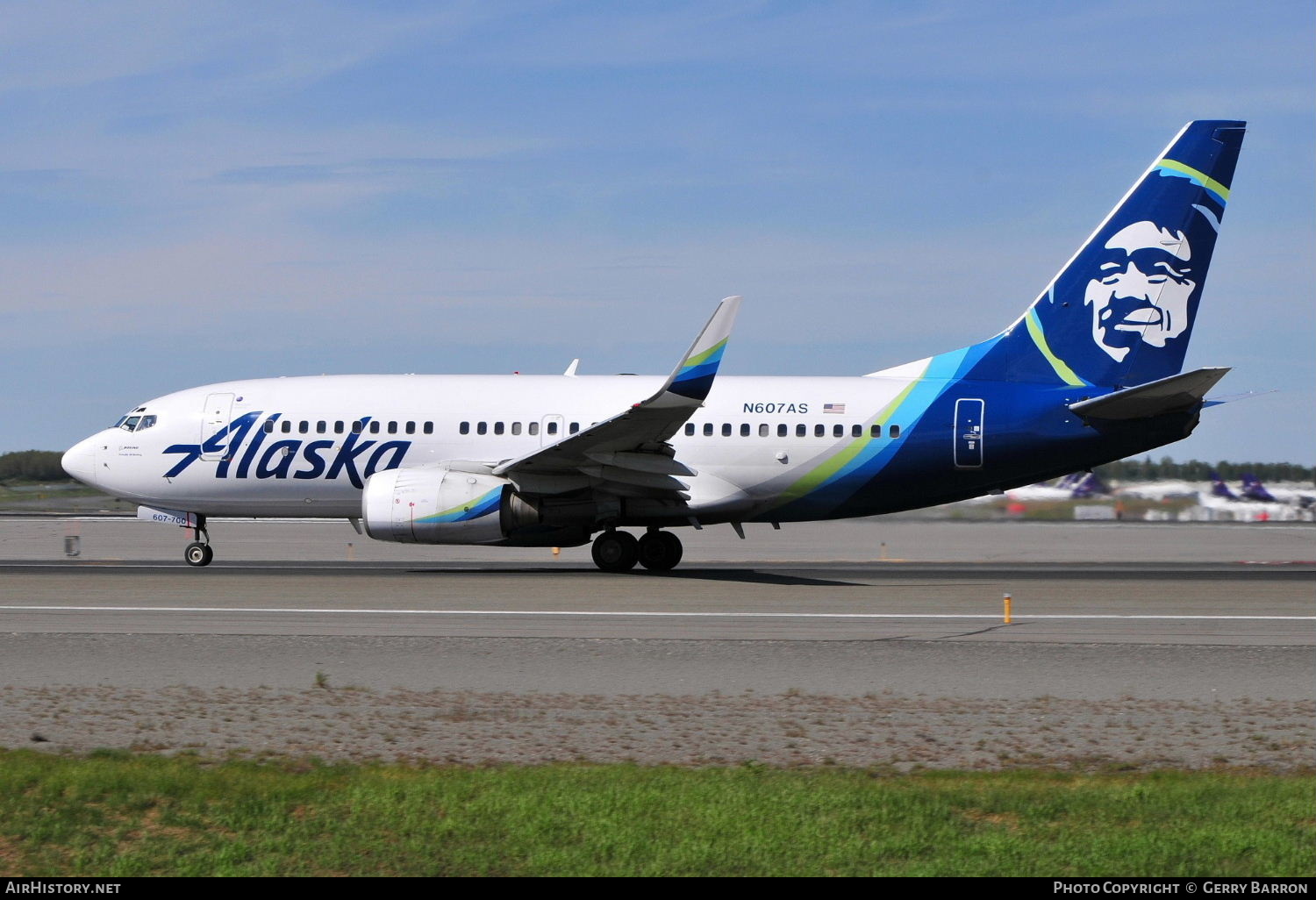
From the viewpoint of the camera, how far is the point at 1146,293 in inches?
1012

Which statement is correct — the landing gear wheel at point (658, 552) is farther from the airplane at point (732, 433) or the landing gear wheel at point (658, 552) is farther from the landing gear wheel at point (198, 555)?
the landing gear wheel at point (198, 555)

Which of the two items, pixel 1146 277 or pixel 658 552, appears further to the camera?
pixel 658 552

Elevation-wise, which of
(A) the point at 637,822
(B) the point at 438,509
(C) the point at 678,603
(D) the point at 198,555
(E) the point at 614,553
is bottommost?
(A) the point at 637,822

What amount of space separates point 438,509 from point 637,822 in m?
17.1

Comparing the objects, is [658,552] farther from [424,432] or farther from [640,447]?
[424,432]

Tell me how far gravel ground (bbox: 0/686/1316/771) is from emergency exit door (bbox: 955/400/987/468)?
14.4 meters

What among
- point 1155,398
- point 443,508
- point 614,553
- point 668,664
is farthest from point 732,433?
point 668,664

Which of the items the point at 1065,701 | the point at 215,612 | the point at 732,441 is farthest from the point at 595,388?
the point at 1065,701

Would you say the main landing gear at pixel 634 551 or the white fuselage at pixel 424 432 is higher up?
the white fuselage at pixel 424 432

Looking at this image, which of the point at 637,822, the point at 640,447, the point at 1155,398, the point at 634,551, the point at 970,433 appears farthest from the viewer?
the point at 634,551

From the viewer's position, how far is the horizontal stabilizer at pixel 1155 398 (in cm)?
2267

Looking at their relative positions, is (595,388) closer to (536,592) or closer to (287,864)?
(536,592)

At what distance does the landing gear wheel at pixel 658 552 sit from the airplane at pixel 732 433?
4cm

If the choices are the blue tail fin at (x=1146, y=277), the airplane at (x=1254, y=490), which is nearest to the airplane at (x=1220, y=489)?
the airplane at (x=1254, y=490)
